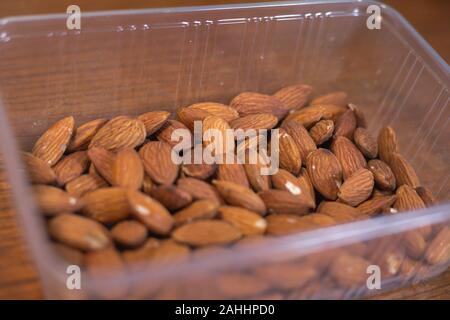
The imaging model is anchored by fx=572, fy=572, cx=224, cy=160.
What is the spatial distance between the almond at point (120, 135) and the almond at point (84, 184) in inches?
2.2

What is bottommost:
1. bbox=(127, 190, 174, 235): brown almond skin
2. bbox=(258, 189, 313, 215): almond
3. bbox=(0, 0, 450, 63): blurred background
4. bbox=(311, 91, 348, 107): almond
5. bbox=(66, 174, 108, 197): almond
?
bbox=(258, 189, 313, 215): almond

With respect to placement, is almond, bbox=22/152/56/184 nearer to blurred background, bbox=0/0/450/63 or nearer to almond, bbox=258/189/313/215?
almond, bbox=258/189/313/215

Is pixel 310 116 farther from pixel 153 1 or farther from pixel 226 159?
pixel 153 1

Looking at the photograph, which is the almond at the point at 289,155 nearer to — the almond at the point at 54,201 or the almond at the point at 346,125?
the almond at the point at 346,125

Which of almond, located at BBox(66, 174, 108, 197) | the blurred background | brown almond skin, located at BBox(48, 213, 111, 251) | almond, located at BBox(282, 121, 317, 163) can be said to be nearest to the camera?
brown almond skin, located at BBox(48, 213, 111, 251)

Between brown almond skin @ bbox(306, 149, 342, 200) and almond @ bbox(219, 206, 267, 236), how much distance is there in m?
0.13

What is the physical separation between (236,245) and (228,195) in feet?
0.27

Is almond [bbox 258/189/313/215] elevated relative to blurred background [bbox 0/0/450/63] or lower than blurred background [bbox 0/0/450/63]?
lower

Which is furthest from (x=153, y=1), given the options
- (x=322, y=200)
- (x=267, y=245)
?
(x=267, y=245)

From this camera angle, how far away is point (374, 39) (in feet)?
3.10

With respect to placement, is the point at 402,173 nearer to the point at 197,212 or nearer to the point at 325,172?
the point at 325,172

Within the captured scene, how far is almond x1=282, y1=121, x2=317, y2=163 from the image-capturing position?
0.79m

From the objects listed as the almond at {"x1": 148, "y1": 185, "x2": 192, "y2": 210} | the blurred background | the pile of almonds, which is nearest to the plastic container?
the pile of almonds

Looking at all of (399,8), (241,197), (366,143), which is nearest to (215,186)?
(241,197)
